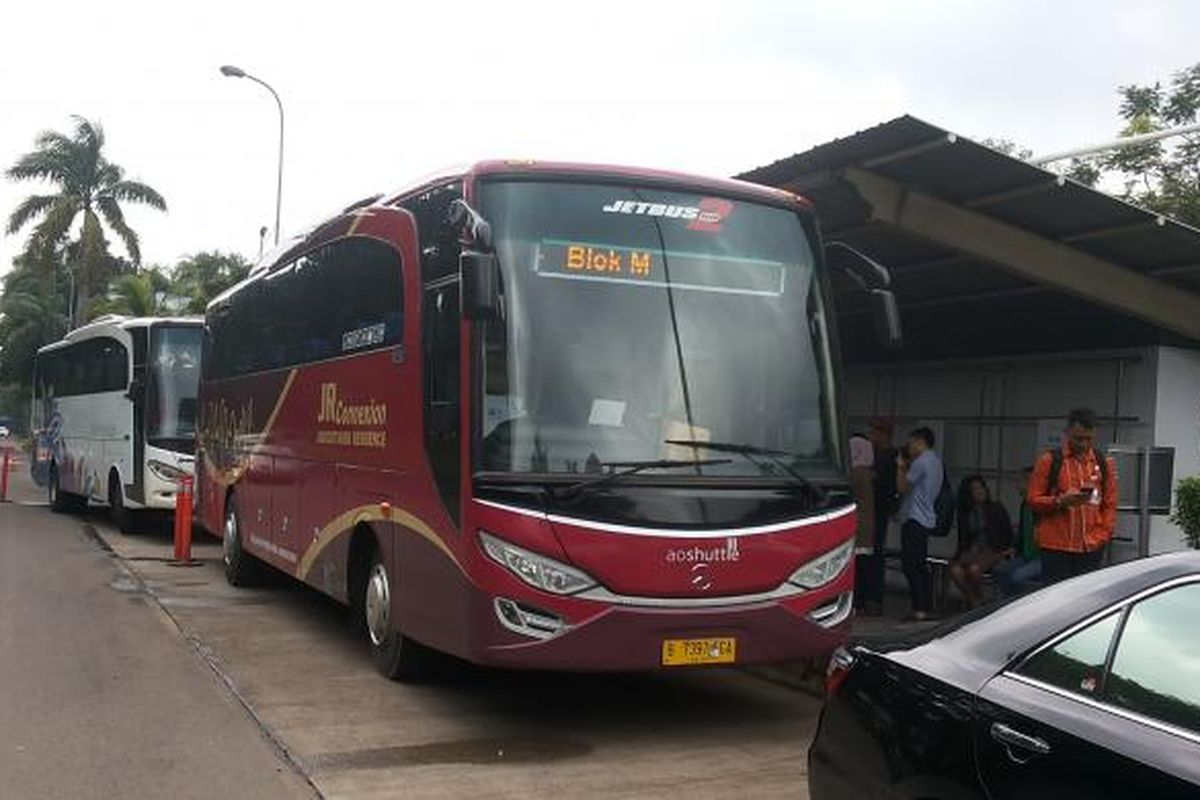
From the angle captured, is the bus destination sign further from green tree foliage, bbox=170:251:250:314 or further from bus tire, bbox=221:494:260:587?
green tree foliage, bbox=170:251:250:314

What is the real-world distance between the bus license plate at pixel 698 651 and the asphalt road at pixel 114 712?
1.87 meters

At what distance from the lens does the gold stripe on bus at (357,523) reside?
6.86 m

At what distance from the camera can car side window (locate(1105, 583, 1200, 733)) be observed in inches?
115

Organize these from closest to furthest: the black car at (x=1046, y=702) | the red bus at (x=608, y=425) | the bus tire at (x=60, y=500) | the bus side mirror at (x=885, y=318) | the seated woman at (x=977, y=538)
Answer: the black car at (x=1046, y=702), the red bus at (x=608, y=425), the bus side mirror at (x=885, y=318), the seated woman at (x=977, y=538), the bus tire at (x=60, y=500)

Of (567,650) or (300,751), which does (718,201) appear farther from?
(300,751)

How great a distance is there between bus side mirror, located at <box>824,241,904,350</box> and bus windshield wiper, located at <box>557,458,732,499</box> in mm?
1284

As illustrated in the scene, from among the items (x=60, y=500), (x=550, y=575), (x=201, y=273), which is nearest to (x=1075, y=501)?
(x=550, y=575)

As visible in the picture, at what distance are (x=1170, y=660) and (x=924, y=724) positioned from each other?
0.70 metres

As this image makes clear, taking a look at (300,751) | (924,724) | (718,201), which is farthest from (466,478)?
(924,724)

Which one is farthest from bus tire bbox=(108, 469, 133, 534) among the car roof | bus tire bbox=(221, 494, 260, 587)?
the car roof

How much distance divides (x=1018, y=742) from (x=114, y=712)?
5.67 metres

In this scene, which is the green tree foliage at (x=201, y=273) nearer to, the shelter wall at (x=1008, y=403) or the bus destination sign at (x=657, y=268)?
the shelter wall at (x=1008, y=403)

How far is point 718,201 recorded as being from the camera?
6984 millimetres

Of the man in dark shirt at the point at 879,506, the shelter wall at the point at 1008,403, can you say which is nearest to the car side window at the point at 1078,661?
the man in dark shirt at the point at 879,506
